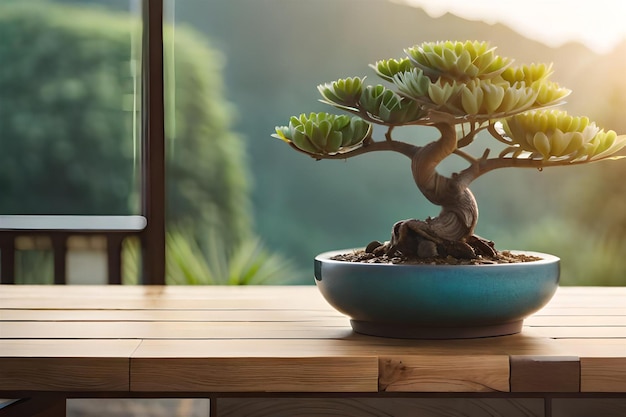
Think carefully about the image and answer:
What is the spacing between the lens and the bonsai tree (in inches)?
35.2

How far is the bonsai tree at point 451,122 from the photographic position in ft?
2.93

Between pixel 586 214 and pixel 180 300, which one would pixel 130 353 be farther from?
pixel 586 214

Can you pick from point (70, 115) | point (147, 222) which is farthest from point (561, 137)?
point (70, 115)

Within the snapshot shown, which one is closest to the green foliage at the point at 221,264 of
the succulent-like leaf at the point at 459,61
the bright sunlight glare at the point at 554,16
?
the bright sunlight glare at the point at 554,16

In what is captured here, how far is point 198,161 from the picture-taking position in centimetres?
272

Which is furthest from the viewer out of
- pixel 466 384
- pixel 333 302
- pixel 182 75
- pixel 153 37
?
pixel 182 75

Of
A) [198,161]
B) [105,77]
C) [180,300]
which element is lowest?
[180,300]

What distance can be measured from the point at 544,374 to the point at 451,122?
0.34 m

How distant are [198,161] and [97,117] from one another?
437mm

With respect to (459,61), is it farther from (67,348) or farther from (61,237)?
(61,237)

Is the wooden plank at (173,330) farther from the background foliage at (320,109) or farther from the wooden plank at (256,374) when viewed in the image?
the background foliage at (320,109)

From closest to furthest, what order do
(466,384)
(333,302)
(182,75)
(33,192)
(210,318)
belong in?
(466,384) → (333,302) → (210,318) → (33,192) → (182,75)

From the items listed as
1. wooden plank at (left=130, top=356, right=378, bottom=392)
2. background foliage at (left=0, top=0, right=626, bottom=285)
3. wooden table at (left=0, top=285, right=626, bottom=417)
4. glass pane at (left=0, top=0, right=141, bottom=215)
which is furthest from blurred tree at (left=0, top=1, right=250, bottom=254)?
wooden plank at (left=130, top=356, right=378, bottom=392)

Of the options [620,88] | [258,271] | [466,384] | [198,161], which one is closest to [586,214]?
[620,88]
